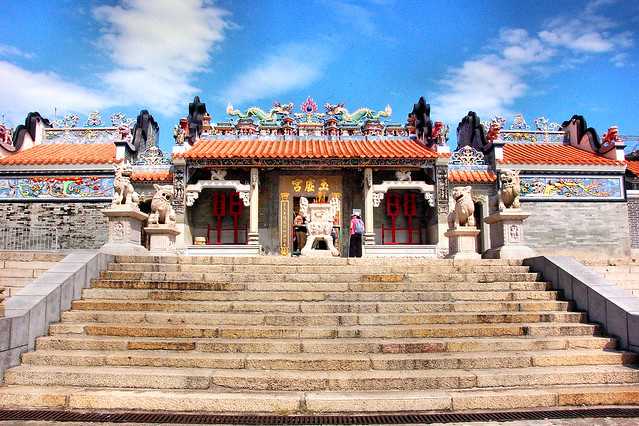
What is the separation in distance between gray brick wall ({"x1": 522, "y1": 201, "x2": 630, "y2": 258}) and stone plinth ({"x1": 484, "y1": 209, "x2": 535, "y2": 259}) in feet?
23.9

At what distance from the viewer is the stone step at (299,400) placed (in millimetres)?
4738

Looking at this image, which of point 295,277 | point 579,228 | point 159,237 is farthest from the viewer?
point 579,228

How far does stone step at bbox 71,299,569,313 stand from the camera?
6.79 meters

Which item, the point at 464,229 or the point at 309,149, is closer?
the point at 464,229

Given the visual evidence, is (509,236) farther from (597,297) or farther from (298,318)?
(298,318)

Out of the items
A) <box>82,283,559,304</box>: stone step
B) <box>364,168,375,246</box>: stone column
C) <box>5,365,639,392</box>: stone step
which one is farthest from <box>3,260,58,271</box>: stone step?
<box>364,168,375,246</box>: stone column

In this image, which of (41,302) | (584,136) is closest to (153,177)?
(41,302)

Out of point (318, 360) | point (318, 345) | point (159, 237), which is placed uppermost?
point (159, 237)

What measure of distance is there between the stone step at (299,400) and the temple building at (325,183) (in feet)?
34.6

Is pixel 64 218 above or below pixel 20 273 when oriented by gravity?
above

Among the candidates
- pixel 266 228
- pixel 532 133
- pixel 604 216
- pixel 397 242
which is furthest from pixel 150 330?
pixel 532 133

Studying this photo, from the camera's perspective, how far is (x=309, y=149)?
16766 mm

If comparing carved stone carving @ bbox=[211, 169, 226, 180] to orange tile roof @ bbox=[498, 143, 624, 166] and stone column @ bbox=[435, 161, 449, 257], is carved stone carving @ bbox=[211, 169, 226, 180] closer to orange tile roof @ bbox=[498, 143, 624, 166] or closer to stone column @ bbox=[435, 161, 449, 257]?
stone column @ bbox=[435, 161, 449, 257]

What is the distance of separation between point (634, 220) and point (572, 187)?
251cm
